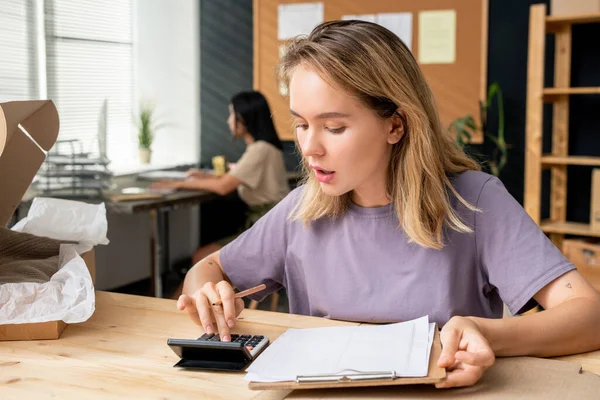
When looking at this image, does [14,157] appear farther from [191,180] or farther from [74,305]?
[191,180]

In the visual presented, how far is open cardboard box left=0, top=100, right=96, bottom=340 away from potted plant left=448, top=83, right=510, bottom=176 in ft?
10.4

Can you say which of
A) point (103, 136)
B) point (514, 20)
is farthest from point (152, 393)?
point (514, 20)

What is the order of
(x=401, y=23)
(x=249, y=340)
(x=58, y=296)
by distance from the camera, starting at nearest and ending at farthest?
1. (x=249, y=340)
2. (x=58, y=296)
3. (x=401, y=23)

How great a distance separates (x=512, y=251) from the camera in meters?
1.37

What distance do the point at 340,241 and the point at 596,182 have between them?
2.74 metres

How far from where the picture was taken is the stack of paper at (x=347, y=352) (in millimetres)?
1035

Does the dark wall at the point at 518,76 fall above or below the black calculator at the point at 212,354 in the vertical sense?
above

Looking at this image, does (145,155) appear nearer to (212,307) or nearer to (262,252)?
(262,252)

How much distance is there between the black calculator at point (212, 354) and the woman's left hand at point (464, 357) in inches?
11.7

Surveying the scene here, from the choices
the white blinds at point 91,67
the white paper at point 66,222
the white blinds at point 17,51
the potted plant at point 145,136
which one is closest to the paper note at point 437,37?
the potted plant at point 145,136

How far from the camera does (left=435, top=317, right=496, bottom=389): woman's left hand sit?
1.01 meters

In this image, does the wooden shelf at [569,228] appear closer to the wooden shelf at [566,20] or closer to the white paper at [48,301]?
the wooden shelf at [566,20]

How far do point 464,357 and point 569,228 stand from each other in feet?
10.6

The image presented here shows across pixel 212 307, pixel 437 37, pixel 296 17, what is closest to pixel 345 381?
pixel 212 307
